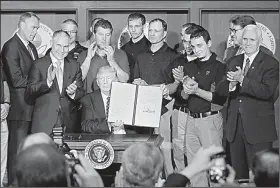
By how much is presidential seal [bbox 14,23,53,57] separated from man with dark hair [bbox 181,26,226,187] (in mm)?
1638

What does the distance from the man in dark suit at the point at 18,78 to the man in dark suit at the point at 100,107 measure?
18.6 inches

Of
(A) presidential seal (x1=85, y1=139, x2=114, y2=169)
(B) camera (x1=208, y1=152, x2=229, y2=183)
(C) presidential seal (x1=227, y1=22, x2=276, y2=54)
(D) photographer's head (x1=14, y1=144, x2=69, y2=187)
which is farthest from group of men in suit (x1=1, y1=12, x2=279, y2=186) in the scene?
(D) photographer's head (x1=14, y1=144, x2=69, y2=187)

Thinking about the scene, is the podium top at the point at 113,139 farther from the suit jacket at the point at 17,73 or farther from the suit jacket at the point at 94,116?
the suit jacket at the point at 17,73

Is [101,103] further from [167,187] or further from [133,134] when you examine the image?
[167,187]

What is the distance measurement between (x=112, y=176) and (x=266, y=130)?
3.76 feet

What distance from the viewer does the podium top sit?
3959 millimetres

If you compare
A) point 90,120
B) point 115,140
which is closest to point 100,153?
point 115,140

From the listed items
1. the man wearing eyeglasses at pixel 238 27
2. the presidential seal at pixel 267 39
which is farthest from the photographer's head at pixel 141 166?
the presidential seal at pixel 267 39

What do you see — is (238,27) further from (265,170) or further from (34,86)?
(265,170)

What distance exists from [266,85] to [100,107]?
3.71 feet

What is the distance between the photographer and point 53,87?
183 inches

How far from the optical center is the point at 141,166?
2.56 m

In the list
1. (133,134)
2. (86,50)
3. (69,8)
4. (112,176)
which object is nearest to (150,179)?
(112,176)

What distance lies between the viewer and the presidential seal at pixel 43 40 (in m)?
5.77
